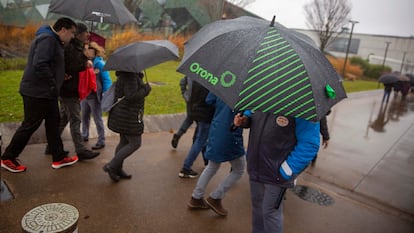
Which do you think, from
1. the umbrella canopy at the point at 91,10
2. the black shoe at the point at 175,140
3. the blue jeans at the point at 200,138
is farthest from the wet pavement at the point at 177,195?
the umbrella canopy at the point at 91,10

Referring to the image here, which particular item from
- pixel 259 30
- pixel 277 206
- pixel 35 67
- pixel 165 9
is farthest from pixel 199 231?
pixel 165 9

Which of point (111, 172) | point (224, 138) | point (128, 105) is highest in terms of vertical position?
point (128, 105)

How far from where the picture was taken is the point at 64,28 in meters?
3.70

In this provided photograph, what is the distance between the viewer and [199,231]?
10.8 feet

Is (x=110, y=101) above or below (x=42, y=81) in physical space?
below

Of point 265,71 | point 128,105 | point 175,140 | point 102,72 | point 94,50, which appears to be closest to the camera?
point 265,71

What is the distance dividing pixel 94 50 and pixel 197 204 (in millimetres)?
2676

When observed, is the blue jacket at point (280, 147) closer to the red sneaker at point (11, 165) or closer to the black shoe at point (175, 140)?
the black shoe at point (175, 140)

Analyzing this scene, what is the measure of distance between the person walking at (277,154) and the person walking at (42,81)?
2501 millimetres

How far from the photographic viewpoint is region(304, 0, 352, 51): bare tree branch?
2723 centimetres

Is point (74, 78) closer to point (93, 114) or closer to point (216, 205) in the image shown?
point (93, 114)

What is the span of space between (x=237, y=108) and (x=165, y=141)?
4.11 metres

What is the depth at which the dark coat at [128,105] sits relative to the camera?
3.67 m

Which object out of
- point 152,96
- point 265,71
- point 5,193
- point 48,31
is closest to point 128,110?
point 48,31
